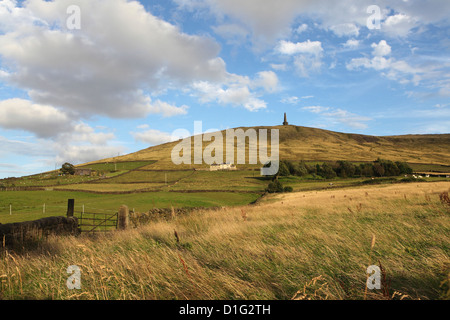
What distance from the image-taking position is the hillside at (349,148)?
414ft

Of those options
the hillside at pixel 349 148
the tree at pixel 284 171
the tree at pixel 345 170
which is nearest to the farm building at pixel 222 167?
the hillside at pixel 349 148

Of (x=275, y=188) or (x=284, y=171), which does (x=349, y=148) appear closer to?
(x=284, y=171)

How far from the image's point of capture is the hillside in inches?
4970

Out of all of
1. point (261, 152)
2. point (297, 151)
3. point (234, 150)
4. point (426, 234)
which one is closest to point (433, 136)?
point (297, 151)

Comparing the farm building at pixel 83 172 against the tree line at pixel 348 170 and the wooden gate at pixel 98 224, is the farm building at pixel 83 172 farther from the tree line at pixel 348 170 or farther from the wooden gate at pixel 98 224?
the wooden gate at pixel 98 224

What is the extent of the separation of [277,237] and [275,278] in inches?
96.0

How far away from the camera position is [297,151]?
144250mm

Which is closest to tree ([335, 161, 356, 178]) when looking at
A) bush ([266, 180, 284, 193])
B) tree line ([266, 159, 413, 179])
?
tree line ([266, 159, 413, 179])

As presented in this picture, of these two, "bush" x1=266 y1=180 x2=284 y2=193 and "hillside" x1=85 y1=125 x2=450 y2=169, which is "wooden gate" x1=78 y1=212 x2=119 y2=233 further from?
"hillside" x1=85 y1=125 x2=450 y2=169

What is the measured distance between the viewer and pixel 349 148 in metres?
155

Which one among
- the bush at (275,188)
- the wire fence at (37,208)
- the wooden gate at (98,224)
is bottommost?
the wire fence at (37,208)

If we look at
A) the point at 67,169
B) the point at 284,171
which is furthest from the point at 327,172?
the point at 67,169

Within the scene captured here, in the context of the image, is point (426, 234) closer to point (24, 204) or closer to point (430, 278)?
point (430, 278)
